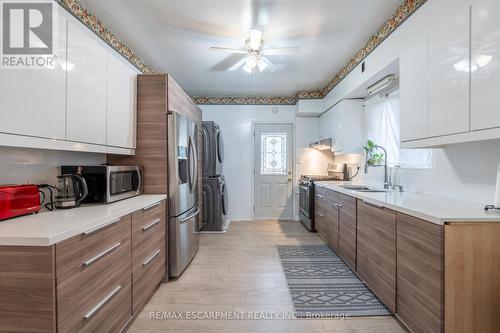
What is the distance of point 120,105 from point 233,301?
201 centimetres

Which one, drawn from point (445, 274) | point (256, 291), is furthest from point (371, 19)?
point (256, 291)

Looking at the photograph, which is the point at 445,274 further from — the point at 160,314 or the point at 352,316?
the point at 160,314

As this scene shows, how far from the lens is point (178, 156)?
251 centimetres

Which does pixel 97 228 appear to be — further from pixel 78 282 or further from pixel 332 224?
pixel 332 224

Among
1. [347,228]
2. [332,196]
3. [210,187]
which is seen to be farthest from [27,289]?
[210,187]

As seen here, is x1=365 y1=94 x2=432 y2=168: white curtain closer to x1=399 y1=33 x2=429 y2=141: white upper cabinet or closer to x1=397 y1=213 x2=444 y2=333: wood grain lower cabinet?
x1=399 y1=33 x2=429 y2=141: white upper cabinet

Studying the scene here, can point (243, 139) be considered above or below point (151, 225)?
above

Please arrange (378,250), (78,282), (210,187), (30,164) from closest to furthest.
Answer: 1. (78,282)
2. (30,164)
3. (378,250)
4. (210,187)

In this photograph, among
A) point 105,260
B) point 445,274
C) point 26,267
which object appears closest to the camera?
point 26,267

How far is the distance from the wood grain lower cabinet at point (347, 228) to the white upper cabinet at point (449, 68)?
3.59 feet

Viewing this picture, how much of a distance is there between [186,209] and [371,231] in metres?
1.86

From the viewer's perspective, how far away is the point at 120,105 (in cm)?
220
